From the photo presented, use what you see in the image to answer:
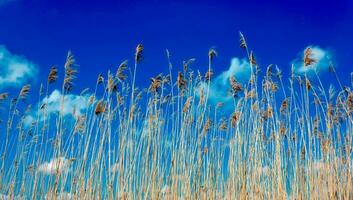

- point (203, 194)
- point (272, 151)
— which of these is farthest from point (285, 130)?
point (203, 194)

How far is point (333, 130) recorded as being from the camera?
4.81m

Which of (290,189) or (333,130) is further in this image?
(333,130)

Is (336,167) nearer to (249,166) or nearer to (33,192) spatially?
(249,166)

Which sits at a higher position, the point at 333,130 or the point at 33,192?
the point at 333,130

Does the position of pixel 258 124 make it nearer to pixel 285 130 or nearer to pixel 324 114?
pixel 285 130

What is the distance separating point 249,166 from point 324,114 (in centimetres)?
103

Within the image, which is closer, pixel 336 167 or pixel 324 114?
pixel 336 167

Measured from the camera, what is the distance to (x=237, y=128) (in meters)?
4.66

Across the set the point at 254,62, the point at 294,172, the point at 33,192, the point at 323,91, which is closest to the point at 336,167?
the point at 294,172

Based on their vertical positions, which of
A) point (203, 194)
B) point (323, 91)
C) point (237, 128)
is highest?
point (323, 91)

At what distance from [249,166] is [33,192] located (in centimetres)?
214

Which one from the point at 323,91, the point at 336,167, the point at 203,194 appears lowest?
the point at 203,194

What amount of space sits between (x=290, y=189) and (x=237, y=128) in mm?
773

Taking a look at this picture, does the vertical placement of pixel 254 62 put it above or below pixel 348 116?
above
